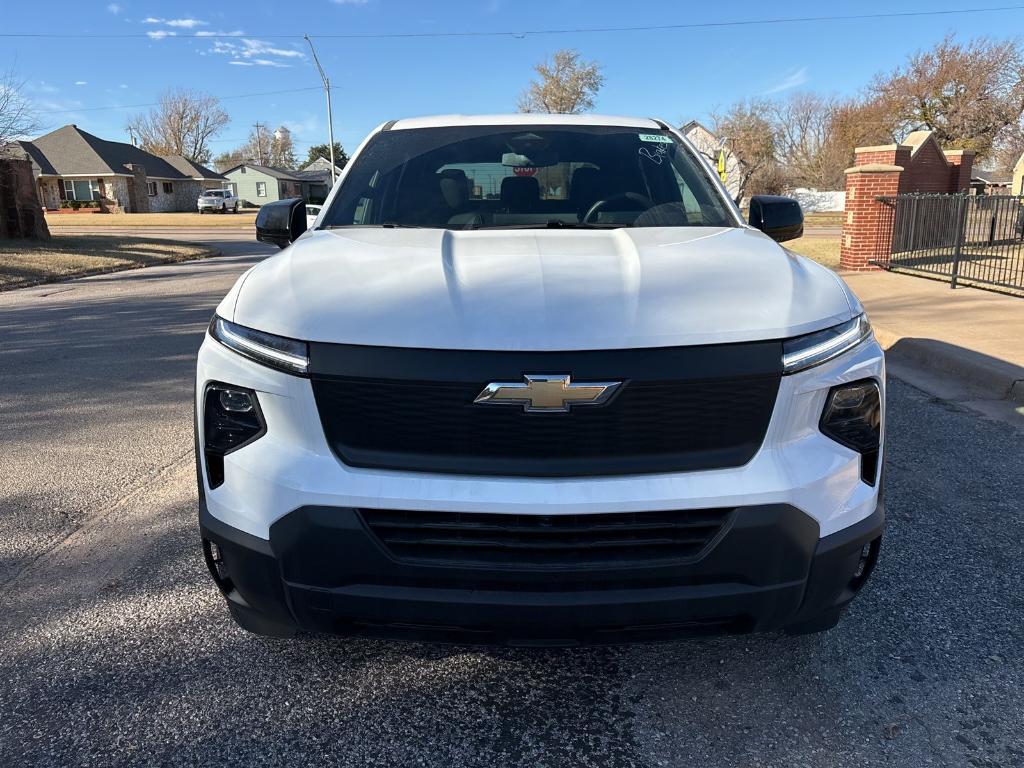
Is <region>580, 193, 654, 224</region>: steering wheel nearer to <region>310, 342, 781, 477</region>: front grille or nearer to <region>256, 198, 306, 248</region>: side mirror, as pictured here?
<region>256, 198, 306, 248</region>: side mirror

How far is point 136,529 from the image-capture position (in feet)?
11.6

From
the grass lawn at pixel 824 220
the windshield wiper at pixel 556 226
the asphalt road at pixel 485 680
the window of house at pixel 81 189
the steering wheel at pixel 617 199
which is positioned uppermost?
the window of house at pixel 81 189

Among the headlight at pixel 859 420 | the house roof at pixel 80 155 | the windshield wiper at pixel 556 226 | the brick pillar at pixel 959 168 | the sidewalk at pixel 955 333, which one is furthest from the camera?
the house roof at pixel 80 155

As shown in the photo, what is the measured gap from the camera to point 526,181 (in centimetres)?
350

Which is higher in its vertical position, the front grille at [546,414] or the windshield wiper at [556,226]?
the windshield wiper at [556,226]

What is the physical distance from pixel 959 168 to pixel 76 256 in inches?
885

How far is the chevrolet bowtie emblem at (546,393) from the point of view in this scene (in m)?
1.88

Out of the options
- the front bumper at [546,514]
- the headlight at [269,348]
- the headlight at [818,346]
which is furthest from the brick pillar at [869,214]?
the headlight at [269,348]

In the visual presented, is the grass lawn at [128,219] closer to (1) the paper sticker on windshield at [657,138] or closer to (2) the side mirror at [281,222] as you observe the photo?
(2) the side mirror at [281,222]

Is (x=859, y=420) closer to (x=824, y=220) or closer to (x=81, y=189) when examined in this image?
(x=824, y=220)

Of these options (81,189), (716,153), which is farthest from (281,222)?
(81,189)

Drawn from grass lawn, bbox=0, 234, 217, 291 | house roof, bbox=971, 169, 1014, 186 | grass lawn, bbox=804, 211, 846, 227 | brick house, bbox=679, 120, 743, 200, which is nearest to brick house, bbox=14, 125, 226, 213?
grass lawn, bbox=0, 234, 217, 291

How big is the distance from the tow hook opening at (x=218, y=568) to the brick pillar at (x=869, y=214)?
1375 cm

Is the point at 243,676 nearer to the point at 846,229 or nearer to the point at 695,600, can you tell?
the point at 695,600
